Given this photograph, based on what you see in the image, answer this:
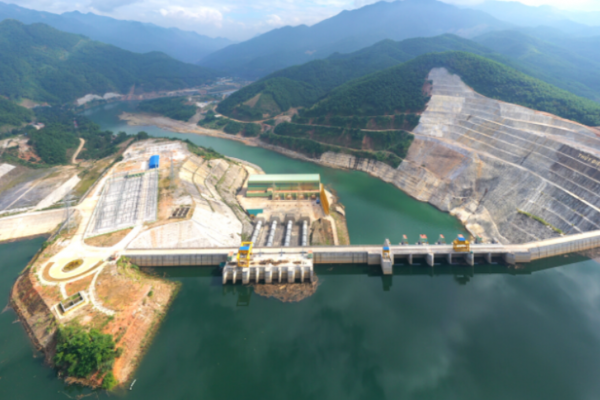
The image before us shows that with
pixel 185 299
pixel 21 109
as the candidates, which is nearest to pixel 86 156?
pixel 21 109

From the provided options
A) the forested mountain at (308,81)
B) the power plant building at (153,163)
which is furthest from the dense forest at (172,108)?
the power plant building at (153,163)

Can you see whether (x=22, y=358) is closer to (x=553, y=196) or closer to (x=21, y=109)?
(x=553, y=196)

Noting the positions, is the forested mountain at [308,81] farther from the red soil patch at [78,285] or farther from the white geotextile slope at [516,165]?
the red soil patch at [78,285]

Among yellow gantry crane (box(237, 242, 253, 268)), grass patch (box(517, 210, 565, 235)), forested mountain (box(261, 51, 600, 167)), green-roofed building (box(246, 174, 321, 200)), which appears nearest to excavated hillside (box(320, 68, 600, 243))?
grass patch (box(517, 210, 565, 235))

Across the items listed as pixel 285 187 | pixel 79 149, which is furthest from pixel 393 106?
pixel 79 149

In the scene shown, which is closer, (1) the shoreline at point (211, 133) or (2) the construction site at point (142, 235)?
(2) the construction site at point (142, 235)

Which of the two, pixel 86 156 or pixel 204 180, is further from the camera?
pixel 86 156
